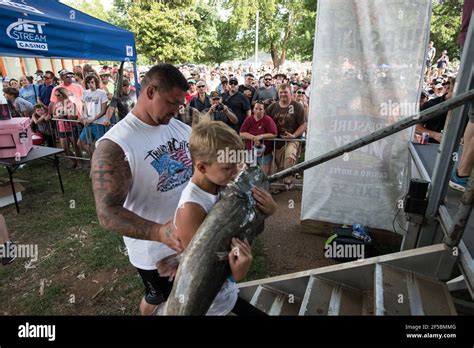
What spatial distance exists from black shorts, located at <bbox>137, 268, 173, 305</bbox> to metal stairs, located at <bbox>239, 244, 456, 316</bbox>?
122 cm

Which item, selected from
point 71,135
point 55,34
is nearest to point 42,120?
point 71,135

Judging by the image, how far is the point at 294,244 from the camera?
5.04 meters

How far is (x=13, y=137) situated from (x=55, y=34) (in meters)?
2.19

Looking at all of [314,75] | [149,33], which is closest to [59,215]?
Answer: [314,75]

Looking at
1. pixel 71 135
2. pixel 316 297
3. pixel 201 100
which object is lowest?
pixel 316 297

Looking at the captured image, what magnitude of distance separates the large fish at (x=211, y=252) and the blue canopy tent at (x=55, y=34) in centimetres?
477

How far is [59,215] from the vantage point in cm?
601

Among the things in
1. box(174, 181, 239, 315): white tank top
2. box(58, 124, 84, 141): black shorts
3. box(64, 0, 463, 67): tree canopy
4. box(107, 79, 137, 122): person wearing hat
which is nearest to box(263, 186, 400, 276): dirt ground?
box(174, 181, 239, 315): white tank top

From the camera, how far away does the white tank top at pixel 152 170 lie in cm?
203

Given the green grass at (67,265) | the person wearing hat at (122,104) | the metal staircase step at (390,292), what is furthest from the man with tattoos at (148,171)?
the person wearing hat at (122,104)

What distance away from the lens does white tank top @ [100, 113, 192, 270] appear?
2027 millimetres

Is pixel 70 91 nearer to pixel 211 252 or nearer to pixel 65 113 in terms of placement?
pixel 65 113

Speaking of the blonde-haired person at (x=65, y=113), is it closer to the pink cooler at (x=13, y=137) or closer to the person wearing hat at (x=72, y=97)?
the person wearing hat at (x=72, y=97)
